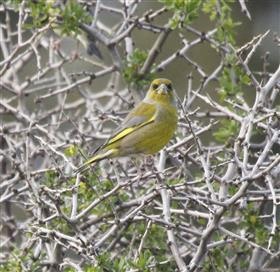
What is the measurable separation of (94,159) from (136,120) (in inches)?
30.4

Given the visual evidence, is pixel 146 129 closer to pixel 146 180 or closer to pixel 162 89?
pixel 162 89

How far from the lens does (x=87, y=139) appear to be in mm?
7023

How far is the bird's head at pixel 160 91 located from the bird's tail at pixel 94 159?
20.9 inches

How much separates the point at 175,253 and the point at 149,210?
115 cm

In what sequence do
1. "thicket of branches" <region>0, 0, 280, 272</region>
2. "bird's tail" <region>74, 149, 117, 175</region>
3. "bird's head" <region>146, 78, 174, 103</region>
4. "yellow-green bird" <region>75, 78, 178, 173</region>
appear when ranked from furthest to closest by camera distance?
"bird's head" <region>146, 78, 174, 103</region> → "yellow-green bird" <region>75, 78, 178, 173</region> → "bird's tail" <region>74, 149, 117, 175</region> → "thicket of branches" <region>0, 0, 280, 272</region>

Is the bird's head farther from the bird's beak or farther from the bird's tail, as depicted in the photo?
the bird's tail

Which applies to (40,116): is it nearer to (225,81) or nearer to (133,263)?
(225,81)

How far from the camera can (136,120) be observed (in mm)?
6668

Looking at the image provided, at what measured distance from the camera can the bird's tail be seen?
18.5 ft

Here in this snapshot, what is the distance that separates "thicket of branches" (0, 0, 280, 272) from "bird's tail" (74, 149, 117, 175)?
6cm

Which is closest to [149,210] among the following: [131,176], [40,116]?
[131,176]

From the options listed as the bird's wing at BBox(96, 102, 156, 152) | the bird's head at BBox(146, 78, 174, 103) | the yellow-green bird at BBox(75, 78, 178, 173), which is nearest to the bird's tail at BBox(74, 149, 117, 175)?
the yellow-green bird at BBox(75, 78, 178, 173)


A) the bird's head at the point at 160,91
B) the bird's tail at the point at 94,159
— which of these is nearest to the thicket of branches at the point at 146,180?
the bird's tail at the point at 94,159

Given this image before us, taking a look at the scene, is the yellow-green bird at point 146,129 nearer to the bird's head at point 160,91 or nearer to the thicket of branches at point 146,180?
the bird's head at point 160,91
